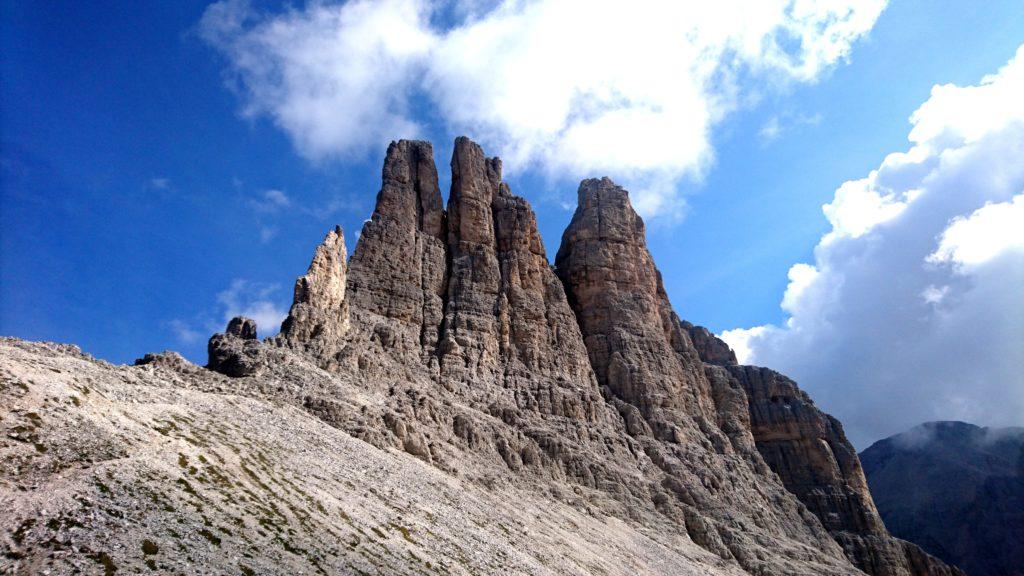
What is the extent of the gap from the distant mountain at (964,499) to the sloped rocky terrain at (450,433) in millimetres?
67878

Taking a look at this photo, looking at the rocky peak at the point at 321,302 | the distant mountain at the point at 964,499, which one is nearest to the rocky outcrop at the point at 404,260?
the rocky peak at the point at 321,302

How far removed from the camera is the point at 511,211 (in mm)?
111562

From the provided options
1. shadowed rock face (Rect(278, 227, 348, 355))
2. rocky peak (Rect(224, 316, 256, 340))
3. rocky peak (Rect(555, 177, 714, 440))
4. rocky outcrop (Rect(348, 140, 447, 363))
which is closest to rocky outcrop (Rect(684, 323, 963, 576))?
rocky peak (Rect(555, 177, 714, 440))

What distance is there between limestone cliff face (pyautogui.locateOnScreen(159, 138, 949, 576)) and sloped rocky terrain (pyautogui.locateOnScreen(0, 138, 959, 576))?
35 cm

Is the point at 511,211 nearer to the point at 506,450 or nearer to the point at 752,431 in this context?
the point at 506,450

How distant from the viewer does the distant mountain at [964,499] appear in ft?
506

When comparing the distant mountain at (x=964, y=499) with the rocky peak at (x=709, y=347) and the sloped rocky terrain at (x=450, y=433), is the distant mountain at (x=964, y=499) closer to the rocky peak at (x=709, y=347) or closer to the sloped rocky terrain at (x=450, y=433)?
the sloped rocky terrain at (x=450, y=433)

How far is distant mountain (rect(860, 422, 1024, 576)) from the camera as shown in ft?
506

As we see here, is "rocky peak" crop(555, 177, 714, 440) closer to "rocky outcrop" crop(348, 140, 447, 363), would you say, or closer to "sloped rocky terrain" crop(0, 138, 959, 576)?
"sloped rocky terrain" crop(0, 138, 959, 576)

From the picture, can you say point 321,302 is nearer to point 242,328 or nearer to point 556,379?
point 242,328

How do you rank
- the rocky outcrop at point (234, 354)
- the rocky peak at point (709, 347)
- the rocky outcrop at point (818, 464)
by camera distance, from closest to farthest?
the rocky outcrop at point (234, 354), the rocky outcrop at point (818, 464), the rocky peak at point (709, 347)

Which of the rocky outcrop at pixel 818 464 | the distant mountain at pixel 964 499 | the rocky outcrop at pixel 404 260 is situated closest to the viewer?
the rocky outcrop at pixel 404 260

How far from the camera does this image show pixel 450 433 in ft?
232

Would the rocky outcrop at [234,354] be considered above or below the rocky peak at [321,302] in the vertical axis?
below
